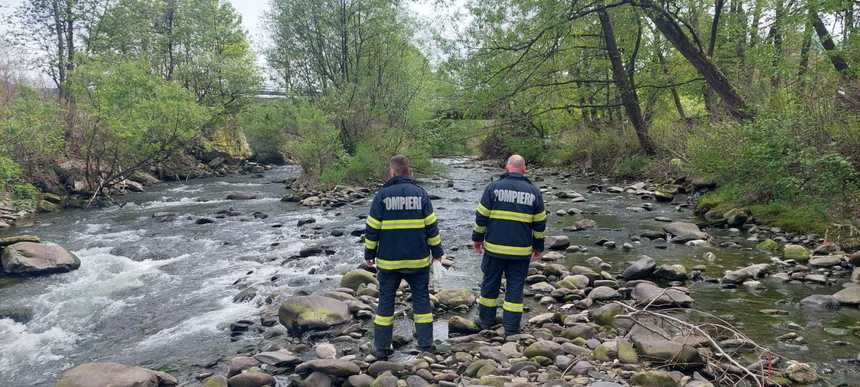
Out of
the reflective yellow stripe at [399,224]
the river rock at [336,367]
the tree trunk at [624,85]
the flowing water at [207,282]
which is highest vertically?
the tree trunk at [624,85]

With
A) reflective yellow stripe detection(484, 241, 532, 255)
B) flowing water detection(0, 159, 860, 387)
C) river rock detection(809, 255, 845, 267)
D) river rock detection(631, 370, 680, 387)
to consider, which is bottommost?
flowing water detection(0, 159, 860, 387)

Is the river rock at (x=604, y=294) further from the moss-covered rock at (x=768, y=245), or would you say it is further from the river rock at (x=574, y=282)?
the moss-covered rock at (x=768, y=245)

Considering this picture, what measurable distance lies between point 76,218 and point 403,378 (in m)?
16.0

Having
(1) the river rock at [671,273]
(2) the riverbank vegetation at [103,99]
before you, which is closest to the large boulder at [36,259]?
(2) the riverbank vegetation at [103,99]

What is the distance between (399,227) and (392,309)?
0.92m

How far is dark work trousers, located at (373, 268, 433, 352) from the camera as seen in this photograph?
19.5 ft

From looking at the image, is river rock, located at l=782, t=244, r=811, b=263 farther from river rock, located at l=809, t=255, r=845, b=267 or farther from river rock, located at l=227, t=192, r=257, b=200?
river rock, located at l=227, t=192, r=257, b=200

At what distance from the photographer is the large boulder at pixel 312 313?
6.87 metres

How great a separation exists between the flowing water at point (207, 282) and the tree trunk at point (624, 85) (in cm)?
442

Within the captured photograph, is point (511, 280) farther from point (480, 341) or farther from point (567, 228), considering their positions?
point (567, 228)

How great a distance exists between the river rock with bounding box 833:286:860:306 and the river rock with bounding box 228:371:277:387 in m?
6.82

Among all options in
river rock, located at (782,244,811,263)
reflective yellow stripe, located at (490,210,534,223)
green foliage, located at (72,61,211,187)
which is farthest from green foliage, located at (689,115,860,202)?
green foliage, located at (72,61,211,187)

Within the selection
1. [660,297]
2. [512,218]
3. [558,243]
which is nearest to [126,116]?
[558,243]

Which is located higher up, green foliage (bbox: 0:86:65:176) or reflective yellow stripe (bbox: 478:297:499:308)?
green foliage (bbox: 0:86:65:176)
